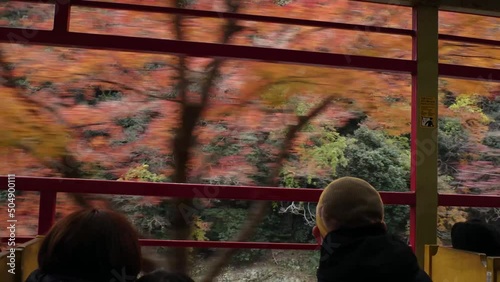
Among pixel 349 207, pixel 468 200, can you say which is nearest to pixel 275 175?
pixel 468 200

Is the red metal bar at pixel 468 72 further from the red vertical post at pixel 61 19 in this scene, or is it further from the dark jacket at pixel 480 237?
the red vertical post at pixel 61 19

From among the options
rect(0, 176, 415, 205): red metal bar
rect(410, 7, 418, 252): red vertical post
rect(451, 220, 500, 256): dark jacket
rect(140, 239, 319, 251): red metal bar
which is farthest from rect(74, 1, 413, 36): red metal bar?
rect(451, 220, 500, 256): dark jacket

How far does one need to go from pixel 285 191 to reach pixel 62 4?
1662 mm

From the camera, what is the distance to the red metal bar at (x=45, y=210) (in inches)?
93.4

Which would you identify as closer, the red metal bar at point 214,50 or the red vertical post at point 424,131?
the red metal bar at point 214,50

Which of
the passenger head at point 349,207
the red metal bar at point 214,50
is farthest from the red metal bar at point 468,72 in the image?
the passenger head at point 349,207

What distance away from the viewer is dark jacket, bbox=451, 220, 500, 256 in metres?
1.95

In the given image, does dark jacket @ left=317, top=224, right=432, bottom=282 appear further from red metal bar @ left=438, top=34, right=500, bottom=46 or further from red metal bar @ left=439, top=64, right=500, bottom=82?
red metal bar @ left=438, top=34, right=500, bottom=46

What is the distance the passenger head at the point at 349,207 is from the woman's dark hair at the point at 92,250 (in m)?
0.57

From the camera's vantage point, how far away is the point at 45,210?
2.38 m

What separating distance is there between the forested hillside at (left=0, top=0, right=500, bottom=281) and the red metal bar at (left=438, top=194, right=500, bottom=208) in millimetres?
349

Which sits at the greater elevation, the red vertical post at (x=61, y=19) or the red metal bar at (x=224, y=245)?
the red vertical post at (x=61, y=19)

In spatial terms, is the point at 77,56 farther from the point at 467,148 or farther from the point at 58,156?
the point at 467,148

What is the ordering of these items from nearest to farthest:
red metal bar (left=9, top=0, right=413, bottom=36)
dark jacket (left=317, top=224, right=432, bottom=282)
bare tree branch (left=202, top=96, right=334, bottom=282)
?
dark jacket (left=317, top=224, right=432, bottom=282) → red metal bar (left=9, top=0, right=413, bottom=36) → bare tree branch (left=202, top=96, right=334, bottom=282)
